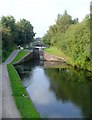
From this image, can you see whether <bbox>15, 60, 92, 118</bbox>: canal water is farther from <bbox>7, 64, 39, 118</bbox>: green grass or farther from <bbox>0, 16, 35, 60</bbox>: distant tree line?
<bbox>0, 16, 35, 60</bbox>: distant tree line

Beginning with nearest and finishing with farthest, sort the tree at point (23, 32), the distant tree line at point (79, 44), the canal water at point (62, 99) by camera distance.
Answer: the canal water at point (62, 99)
the distant tree line at point (79, 44)
the tree at point (23, 32)

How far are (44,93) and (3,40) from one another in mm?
34982

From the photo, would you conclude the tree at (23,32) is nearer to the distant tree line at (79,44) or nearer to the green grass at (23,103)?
the distant tree line at (79,44)

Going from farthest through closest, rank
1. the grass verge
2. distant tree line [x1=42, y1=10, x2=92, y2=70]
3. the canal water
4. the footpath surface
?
distant tree line [x1=42, y1=10, x2=92, y2=70]
the canal water
the grass verge
the footpath surface

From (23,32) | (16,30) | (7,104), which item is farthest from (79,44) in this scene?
(23,32)

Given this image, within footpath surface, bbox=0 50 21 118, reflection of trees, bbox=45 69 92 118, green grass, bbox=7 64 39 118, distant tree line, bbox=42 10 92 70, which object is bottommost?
reflection of trees, bbox=45 69 92 118

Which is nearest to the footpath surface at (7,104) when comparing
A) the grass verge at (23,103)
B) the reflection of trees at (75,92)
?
the grass verge at (23,103)

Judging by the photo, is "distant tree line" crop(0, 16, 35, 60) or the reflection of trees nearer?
the reflection of trees

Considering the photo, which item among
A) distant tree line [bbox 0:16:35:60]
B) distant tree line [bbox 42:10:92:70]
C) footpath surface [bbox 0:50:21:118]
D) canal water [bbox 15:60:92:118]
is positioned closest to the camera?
footpath surface [bbox 0:50:21:118]

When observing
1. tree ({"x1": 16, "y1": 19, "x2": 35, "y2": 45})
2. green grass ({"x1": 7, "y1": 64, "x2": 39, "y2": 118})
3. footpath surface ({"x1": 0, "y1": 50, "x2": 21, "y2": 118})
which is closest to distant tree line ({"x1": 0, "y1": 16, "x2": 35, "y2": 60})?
tree ({"x1": 16, "y1": 19, "x2": 35, "y2": 45})

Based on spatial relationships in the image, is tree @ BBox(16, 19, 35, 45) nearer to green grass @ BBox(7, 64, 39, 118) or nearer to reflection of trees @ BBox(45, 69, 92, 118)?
reflection of trees @ BBox(45, 69, 92, 118)

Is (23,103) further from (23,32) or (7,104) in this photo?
(23,32)

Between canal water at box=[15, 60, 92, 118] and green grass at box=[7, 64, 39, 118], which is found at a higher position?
green grass at box=[7, 64, 39, 118]

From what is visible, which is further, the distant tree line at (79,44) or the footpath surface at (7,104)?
the distant tree line at (79,44)
